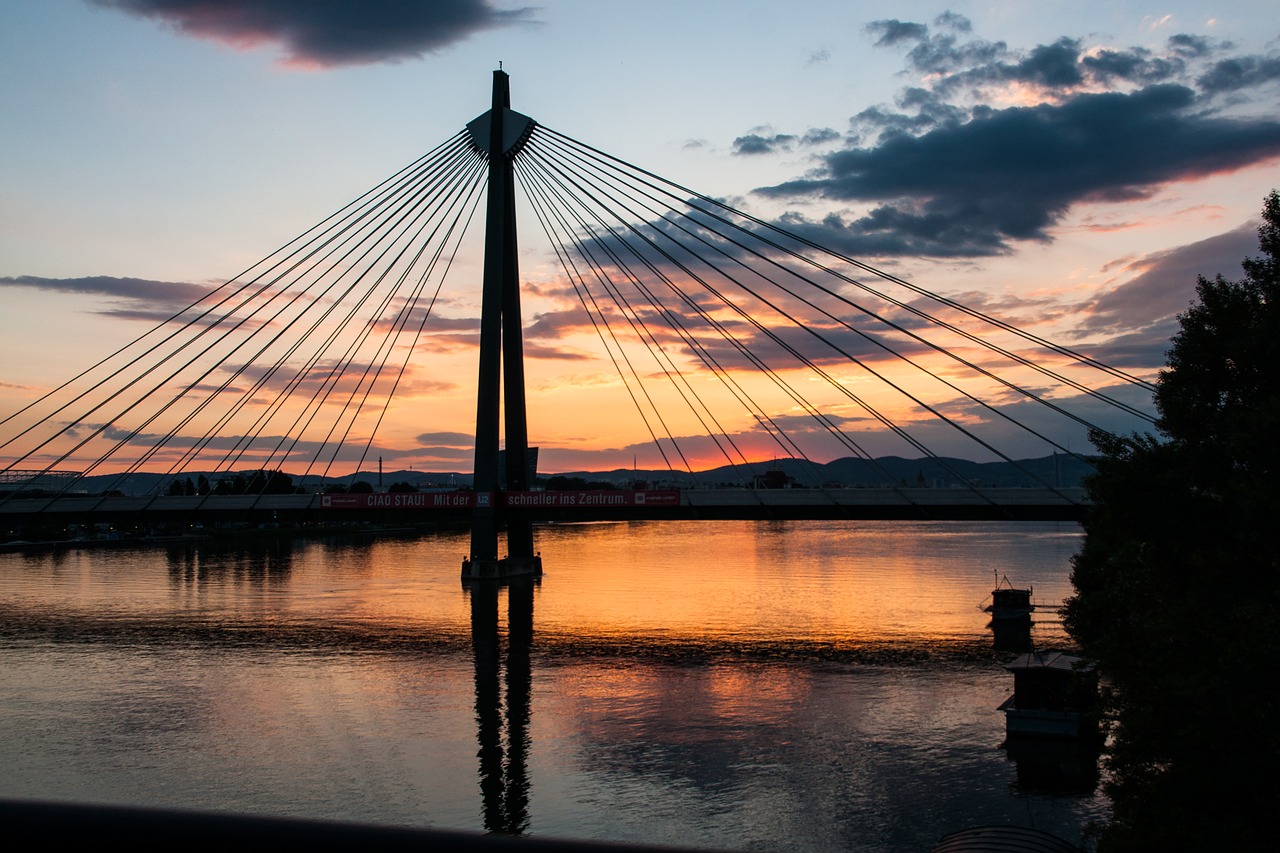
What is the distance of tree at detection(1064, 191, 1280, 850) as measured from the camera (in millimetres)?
14578

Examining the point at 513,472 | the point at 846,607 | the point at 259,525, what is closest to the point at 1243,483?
the point at 846,607

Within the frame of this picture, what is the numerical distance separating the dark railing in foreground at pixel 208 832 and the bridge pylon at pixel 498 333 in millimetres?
65150

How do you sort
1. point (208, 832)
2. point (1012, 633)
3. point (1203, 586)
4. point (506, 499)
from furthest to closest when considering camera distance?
point (506, 499)
point (1012, 633)
point (1203, 586)
point (208, 832)

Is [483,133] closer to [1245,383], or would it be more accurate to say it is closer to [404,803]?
[404,803]

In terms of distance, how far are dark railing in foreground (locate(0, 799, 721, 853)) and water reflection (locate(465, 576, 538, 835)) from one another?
652 inches

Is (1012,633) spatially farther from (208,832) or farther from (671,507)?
(208,832)

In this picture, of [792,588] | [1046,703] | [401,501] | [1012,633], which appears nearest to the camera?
[1046,703]

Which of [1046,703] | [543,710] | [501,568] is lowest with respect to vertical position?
[543,710]

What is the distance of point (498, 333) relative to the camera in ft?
222

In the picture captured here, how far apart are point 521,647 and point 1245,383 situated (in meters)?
37.5

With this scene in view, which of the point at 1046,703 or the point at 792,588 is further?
the point at 792,588

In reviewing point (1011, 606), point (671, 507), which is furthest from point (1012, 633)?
point (671, 507)

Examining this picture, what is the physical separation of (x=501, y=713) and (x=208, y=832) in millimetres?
35289

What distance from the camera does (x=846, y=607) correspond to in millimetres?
66750
